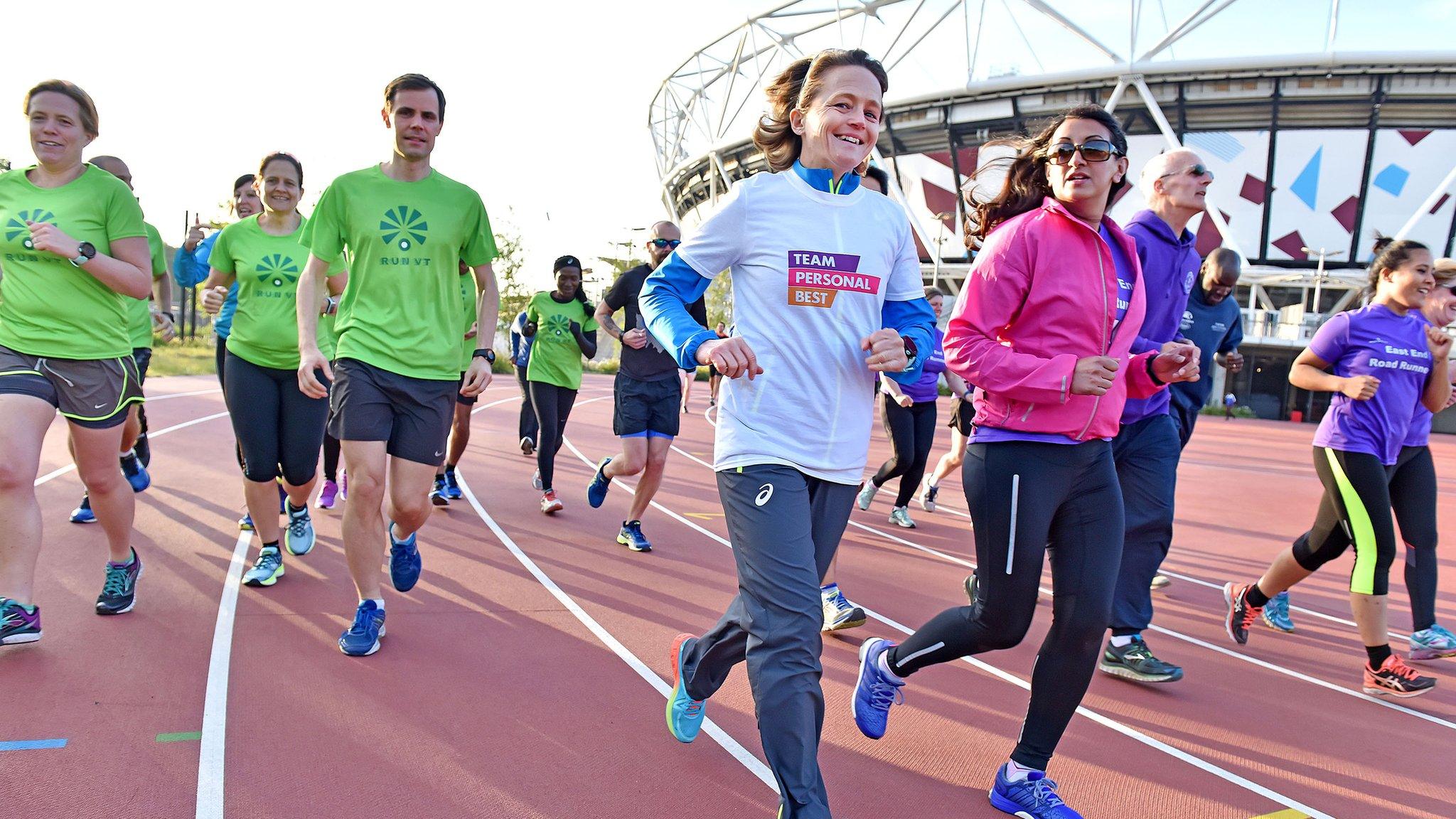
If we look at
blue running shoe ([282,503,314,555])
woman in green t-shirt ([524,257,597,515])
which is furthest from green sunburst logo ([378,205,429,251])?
woman in green t-shirt ([524,257,597,515])

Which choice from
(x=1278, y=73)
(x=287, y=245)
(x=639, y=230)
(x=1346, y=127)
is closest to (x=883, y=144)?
(x=639, y=230)

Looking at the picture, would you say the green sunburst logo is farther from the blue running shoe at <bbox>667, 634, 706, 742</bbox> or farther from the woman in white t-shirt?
the blue running shoe at <bbox>667, 634, 706, 742</bbox>

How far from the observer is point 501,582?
544 cm

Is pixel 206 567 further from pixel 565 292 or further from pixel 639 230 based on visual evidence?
pixel 639 230

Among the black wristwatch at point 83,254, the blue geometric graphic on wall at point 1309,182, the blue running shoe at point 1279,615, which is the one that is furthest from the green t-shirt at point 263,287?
the blue geometric graphic on wall at point 1309,182

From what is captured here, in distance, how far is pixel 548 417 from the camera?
→ 8.02 m

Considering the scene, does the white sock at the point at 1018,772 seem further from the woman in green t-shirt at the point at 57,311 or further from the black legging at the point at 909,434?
the black legging at the point at 909,434

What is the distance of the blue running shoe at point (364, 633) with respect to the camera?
157 inches

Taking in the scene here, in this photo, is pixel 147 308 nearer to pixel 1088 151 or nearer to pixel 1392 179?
pixel 1088 151

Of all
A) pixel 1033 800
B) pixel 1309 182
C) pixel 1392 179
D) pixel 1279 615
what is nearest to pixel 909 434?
pixel 1279 615

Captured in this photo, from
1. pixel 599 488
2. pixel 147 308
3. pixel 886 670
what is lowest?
pixel 599 488

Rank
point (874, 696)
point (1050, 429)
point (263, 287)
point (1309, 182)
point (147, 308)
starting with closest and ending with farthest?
point (1050, 429), point (874, 696), point (263, 287), point (147, 308), point (1309, 182)

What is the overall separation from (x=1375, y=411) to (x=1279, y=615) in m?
1.59

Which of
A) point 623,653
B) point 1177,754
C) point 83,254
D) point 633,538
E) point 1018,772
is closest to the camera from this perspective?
point 1018,772
